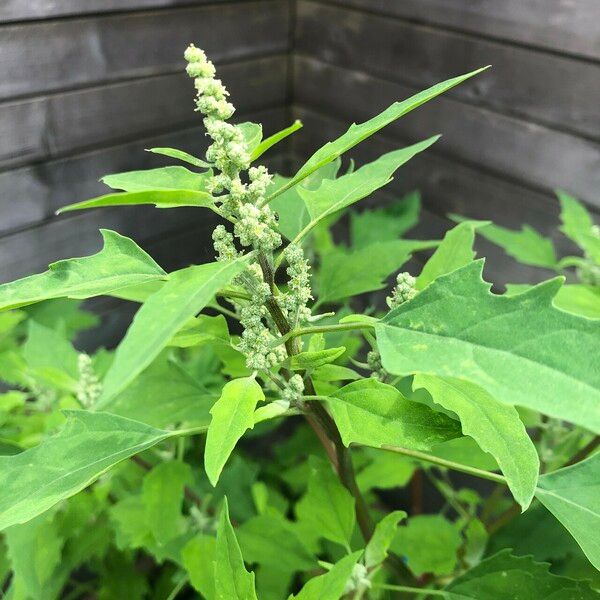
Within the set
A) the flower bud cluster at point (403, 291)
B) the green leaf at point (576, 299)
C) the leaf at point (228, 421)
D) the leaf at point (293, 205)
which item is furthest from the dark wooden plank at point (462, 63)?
the leaf at point (228, 421)

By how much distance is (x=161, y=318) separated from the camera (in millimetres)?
282

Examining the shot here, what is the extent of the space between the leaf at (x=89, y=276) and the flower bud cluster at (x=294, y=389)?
125mm

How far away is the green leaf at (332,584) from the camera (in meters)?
0.43

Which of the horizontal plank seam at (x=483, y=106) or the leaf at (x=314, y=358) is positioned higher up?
the leaf at (x=314, y=358)

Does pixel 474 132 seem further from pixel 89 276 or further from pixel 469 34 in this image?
pixel 89 276

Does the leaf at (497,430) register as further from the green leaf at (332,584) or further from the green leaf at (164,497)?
the green leaf at (164,497)

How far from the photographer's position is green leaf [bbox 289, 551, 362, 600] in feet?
1.42

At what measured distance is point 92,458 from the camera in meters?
0.44

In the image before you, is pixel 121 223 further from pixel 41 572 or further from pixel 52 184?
pixel 41 572

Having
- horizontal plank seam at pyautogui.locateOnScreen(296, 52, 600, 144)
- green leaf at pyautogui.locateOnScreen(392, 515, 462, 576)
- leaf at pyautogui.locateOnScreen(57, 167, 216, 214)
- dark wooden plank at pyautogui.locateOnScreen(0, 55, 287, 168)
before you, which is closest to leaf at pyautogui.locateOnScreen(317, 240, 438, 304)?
leaf at pyautogui.locateOnScreen(57, 167, 216, 214)

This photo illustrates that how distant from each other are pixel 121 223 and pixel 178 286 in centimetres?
97

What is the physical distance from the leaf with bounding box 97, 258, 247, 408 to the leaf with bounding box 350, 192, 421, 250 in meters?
0.72

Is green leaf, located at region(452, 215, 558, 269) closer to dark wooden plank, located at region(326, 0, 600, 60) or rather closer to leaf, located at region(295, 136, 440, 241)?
dark wooden plank, located at region(326, 0, 600, 60)

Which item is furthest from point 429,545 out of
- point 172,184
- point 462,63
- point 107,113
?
point 107,113
